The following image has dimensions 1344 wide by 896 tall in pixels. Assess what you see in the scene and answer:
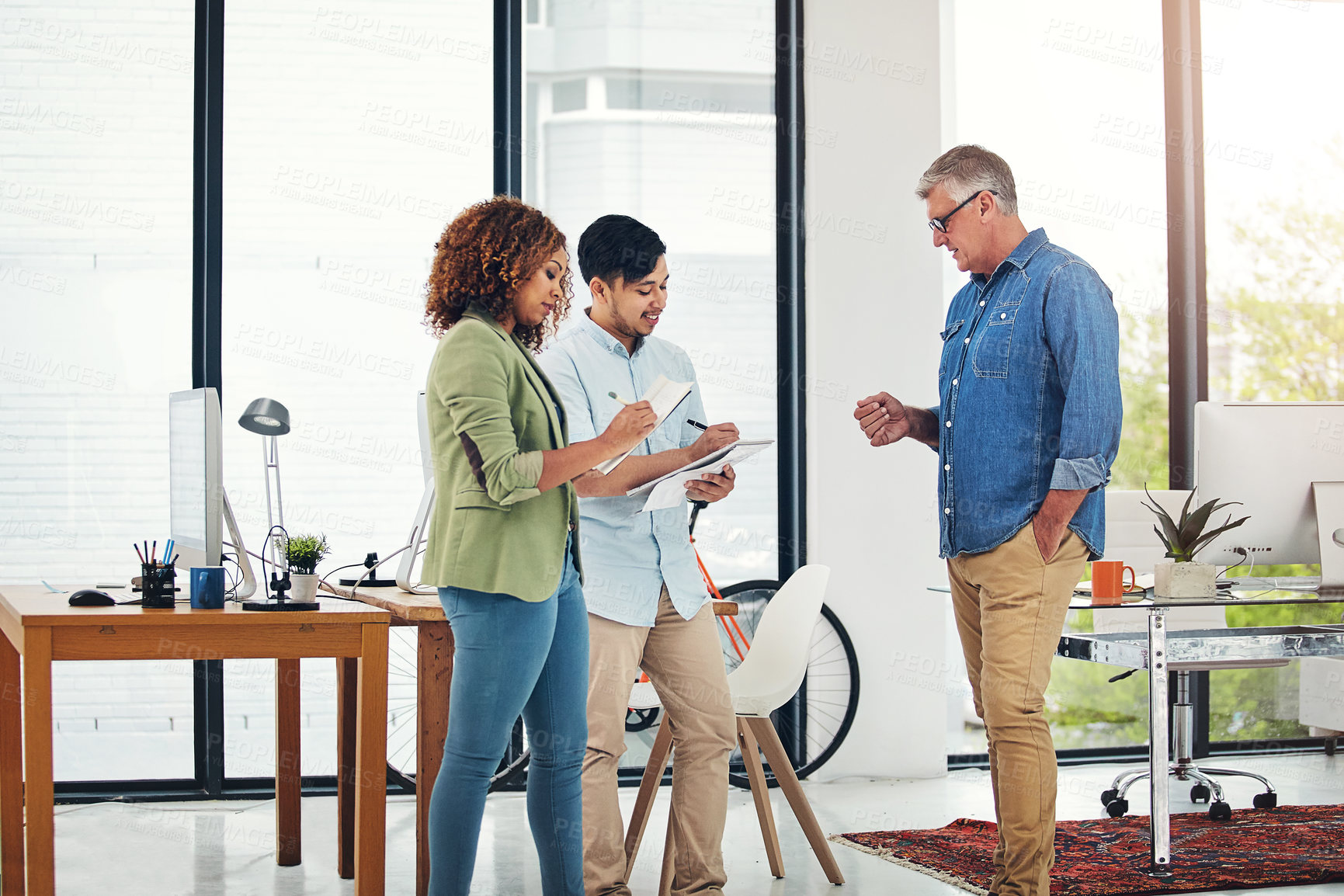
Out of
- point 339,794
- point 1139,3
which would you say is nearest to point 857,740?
point 339,794

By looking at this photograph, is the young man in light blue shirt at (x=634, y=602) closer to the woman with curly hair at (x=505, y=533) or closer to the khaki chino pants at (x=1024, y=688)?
the woman with curly hair at (x=505, y=533)

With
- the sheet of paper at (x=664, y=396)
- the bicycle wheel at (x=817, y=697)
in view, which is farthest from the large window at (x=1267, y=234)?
the sheet of paper at (x=664, y=396)

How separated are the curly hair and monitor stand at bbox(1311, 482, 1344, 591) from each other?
2028mm

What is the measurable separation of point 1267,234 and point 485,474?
3.92 metres

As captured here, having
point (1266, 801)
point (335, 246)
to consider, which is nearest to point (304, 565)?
point (335, 246)

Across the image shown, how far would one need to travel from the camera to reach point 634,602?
2.39 m

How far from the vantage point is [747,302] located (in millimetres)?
4289

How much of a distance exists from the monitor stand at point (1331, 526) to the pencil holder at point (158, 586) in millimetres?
2719

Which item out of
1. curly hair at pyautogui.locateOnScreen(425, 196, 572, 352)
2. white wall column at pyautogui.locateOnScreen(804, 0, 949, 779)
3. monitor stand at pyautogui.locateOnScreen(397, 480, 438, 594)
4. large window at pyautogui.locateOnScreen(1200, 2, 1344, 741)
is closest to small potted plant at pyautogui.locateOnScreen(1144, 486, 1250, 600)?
white wall column at pyautogui.locateOnScreen(804, 0, 949, 779)

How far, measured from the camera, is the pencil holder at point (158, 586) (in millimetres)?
2455

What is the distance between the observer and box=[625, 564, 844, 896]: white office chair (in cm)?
288

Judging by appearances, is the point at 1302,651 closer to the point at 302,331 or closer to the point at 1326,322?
the point at 1326,322

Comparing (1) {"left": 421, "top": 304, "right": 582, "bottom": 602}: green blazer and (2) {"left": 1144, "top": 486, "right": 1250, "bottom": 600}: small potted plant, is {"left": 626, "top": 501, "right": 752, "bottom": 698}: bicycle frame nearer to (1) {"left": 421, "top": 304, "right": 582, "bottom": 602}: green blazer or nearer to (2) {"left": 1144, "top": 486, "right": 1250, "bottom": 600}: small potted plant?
(2) {"left": 1144, "top": 486, "right": 1250, "bottom": 600}: small potted plant

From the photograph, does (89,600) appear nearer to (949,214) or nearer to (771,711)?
(771,711)
